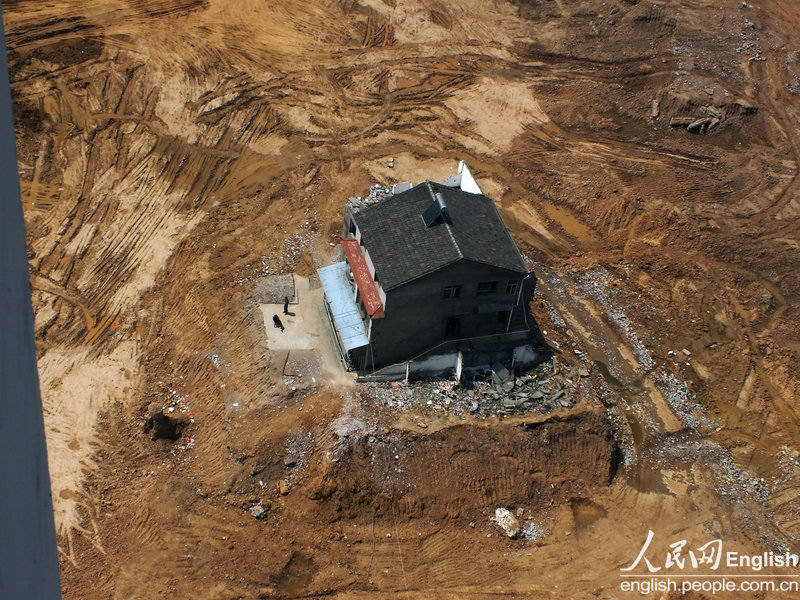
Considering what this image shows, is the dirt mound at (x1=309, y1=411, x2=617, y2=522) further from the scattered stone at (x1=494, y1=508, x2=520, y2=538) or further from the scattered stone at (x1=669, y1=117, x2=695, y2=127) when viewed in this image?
the scattered stone at (x1=669, y1=117, x2=695, y2=127)

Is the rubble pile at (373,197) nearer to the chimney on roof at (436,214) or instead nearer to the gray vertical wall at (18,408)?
the chimney on roof at (436,214)

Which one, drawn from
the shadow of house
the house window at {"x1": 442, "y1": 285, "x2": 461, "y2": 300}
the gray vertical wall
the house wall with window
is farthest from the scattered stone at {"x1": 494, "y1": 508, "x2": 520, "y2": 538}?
the gray vertical wall

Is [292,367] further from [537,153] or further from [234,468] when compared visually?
[537,153]

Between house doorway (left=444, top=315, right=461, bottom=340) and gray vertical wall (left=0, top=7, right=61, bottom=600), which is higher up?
gray vertical wall (left=0, top=7, right=61, bottom=600)

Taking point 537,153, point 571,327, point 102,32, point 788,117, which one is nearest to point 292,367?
point 571,327

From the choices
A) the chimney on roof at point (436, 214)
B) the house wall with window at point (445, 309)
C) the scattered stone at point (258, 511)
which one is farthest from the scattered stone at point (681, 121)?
the scattered stone at point (258, 511)

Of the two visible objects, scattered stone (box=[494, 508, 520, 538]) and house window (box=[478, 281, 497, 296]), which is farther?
house window (box=[478, 281, 497, 296])

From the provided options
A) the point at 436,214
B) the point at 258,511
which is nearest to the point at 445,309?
→ the point at 436,214
